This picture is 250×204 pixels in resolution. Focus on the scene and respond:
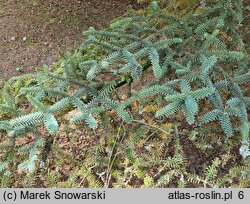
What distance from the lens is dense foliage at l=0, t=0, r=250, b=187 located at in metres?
1.91

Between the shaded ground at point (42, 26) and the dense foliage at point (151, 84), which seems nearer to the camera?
the dense foliage at point (151, 84)

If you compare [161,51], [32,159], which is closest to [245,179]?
[161,51]

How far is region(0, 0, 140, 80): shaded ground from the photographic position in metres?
4.09

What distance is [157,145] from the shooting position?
2318mm

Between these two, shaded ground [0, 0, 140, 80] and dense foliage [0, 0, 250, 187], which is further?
shaded ground [0, 0, 140, 80]

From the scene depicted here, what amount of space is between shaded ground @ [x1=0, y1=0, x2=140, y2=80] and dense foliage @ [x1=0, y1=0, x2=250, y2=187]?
1720 mm

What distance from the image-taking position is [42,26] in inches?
174

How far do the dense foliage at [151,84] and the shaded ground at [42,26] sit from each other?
1720 mm

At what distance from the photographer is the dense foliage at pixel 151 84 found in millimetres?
1913

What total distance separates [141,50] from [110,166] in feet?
2.17

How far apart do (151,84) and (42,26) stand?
2.58 metres

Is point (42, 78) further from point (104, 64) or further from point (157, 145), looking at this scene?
point (157, 145)

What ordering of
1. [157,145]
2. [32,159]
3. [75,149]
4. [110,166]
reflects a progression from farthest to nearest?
1. [75,149]
2. [157,145]
3. [110,166]
4. [32,159]

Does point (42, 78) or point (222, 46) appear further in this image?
point (222, 46)
